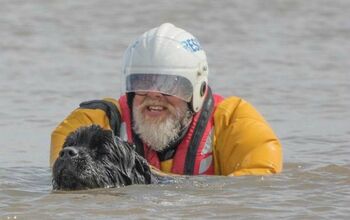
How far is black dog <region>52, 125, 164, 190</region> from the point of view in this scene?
7203 mm

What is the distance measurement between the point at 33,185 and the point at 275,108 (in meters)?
4.58

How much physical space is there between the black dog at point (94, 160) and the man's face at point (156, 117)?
0.65m

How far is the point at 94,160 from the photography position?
7.23 metres

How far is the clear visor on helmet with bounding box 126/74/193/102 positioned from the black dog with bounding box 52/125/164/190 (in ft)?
2.29

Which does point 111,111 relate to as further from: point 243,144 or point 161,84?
point 243,144

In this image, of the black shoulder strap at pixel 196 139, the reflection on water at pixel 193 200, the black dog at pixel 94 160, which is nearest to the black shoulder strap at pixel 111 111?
the black shoulder strap at pixel 196 139

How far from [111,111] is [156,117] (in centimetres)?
38

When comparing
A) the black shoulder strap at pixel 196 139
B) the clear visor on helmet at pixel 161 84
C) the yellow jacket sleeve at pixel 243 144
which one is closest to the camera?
the clear visor on helmet at pixel 161 84

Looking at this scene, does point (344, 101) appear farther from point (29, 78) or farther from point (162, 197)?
point (162, 197)

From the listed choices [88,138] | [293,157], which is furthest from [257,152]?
[293,157]

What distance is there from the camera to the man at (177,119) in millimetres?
8078

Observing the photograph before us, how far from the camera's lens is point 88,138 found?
7262 mm

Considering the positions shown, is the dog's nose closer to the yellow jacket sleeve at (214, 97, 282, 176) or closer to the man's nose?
the man's nose

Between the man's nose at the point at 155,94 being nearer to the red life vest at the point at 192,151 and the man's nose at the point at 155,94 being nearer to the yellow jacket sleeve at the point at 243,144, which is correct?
the red life vest at the point at 192,151
